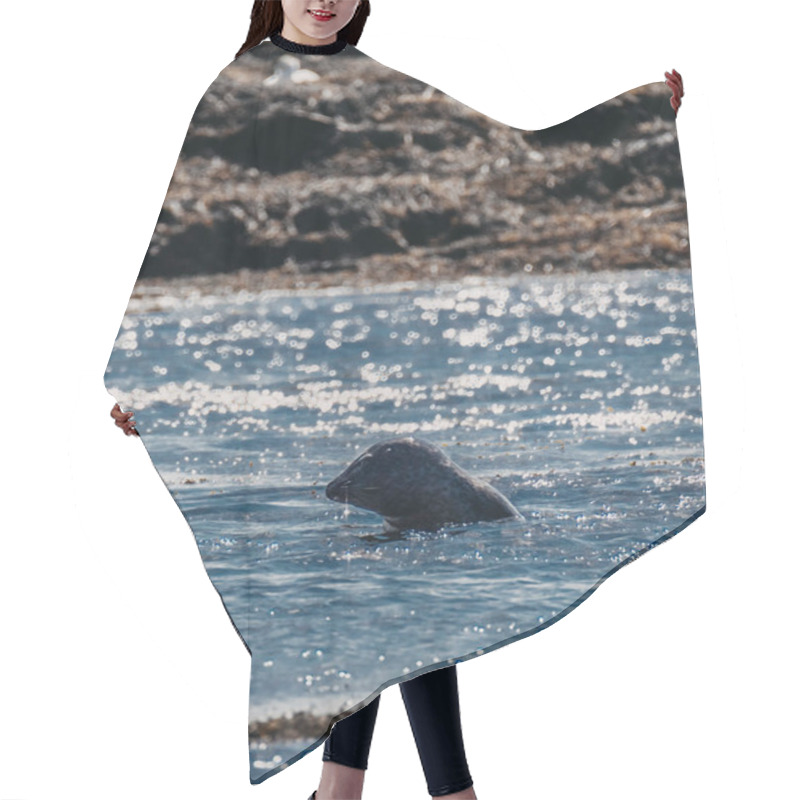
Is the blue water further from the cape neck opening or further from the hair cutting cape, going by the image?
the cape neck opening

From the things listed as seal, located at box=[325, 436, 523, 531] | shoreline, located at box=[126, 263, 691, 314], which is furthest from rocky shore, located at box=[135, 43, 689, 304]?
Result: seal, located at box=[325, 436, 523, 531]

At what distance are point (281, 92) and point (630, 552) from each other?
3.64 feet

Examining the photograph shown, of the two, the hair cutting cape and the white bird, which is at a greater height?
the white bird

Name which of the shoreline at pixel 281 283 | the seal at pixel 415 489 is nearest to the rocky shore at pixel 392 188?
the shoreline at pixel 281 283

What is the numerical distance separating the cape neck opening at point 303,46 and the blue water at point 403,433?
479 millimetres

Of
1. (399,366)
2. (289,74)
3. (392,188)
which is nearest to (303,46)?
(289,74)

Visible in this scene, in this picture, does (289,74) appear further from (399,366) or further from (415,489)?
(415,489)

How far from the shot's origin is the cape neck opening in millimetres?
3859

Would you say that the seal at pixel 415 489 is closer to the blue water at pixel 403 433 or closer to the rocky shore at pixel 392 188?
the blue water at pixel 403 433

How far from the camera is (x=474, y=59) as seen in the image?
3.94 meters

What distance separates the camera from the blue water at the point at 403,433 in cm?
377

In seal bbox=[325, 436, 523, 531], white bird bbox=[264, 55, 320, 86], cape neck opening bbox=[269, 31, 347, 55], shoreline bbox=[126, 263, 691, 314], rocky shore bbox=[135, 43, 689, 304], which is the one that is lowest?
seal bbox=[325, 436, 523, 531]

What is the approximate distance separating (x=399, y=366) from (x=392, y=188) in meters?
0.35

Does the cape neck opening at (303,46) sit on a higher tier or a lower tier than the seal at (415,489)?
higher
